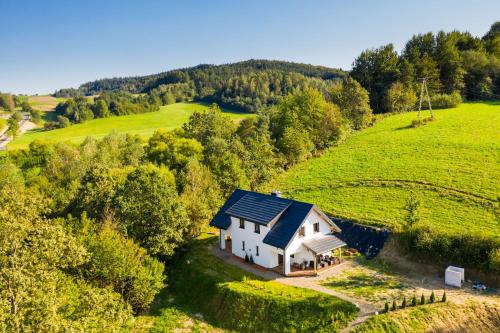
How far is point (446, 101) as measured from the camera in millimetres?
89875

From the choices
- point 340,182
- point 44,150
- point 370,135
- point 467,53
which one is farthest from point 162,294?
point 467,53

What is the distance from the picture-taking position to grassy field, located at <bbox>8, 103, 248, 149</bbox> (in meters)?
115

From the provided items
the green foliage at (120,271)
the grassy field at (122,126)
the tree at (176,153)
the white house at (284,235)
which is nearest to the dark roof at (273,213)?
the white house at (284,235)

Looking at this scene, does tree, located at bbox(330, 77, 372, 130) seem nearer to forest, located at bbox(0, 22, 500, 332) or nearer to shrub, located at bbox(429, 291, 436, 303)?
forest, located at bbox(0, 22, 500, 332)

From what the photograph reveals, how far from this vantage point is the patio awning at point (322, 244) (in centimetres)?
3834

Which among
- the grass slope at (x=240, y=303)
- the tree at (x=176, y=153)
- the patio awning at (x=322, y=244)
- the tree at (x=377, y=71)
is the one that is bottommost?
the grass slope at (x=240, y=303)

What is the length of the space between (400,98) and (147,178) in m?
70.3

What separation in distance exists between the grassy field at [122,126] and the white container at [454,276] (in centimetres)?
9303

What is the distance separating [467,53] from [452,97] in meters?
18.9

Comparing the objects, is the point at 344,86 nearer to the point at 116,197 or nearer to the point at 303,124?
the point at 303,124

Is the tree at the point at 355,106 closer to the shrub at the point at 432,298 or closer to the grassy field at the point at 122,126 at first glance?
the grassy field at the point at 122,126

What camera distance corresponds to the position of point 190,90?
185250 mm

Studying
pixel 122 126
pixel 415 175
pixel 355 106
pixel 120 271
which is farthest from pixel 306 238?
pixel 122 126

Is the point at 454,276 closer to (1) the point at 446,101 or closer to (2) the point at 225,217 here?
(2) the point at 225,217
